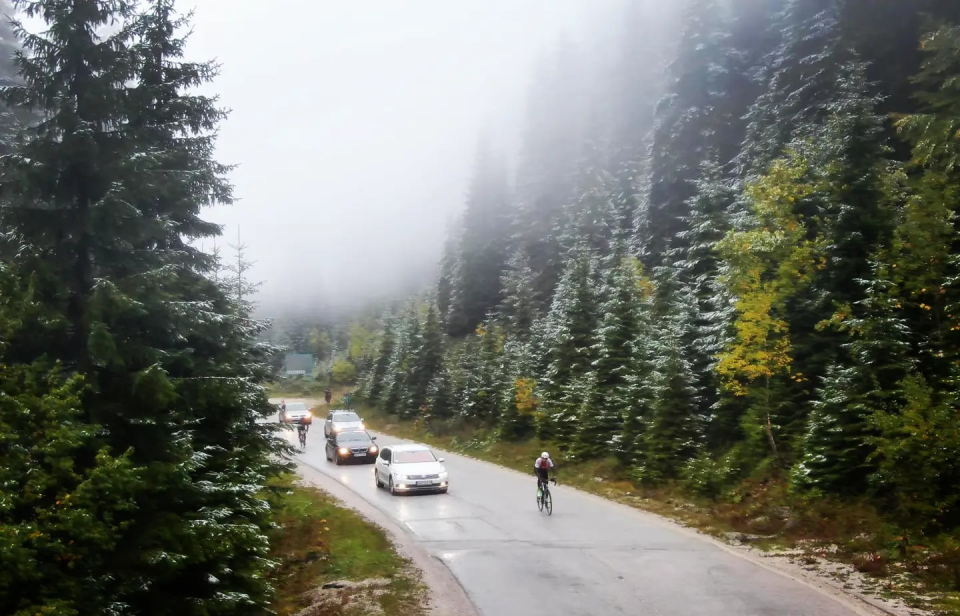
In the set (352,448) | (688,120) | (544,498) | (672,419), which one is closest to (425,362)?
(352,448)

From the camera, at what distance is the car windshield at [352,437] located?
34.6 metres

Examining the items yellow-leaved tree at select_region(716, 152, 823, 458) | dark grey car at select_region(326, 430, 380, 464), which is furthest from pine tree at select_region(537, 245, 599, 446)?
yellow-leaved tree at select_region(716, 152, 823, 458)

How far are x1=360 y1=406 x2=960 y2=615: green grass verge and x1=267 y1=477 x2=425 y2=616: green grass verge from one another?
809 cm

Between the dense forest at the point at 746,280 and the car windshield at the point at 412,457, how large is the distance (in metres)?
6.94

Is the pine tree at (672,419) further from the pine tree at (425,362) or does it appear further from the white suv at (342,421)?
the pine tree at (425,362)

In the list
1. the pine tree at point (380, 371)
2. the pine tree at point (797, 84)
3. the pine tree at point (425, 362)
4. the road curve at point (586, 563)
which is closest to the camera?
the road curve at point (586, 563)

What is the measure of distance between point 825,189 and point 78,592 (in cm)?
2213

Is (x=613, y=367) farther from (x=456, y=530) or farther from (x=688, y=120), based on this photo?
(x=688, y=120)

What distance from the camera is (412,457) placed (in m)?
25.4

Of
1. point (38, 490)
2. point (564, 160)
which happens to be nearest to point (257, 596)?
point (38, 490)

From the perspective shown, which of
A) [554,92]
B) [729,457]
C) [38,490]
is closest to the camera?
[38,490]

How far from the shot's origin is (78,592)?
22.2 feet

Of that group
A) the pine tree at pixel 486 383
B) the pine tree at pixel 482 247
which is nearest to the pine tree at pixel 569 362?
the pine tree at pixel 486 383

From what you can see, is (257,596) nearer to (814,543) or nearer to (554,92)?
(814,543)
